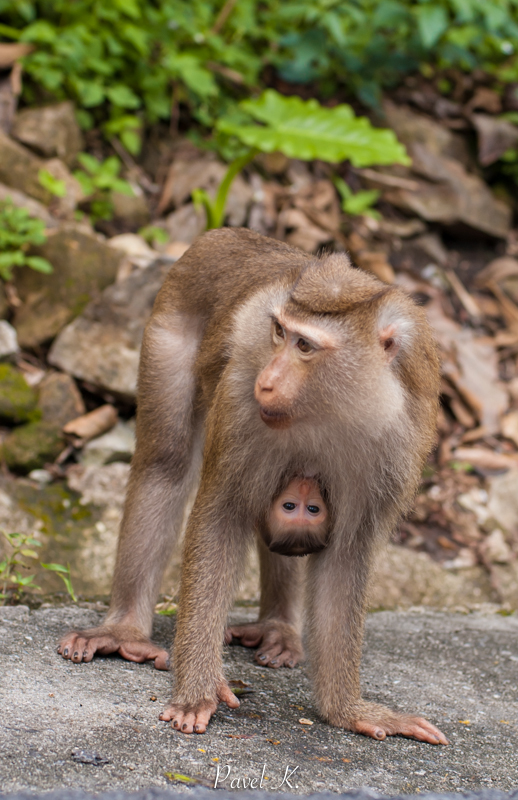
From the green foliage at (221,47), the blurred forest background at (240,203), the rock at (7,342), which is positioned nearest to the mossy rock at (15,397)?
the blurred forest background at (240,203)

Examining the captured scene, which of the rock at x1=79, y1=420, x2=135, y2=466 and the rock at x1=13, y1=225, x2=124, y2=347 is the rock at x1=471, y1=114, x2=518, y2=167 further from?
the rock at x1=79, y1=420, x2=135, y2=466

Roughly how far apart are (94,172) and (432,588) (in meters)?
4.52

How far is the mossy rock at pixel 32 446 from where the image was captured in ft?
18.9

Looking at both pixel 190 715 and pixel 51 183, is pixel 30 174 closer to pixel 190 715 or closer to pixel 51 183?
pixel 51 183

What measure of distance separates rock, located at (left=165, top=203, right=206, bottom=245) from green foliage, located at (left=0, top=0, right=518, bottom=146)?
0.79 m

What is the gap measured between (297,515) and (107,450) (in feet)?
9.85

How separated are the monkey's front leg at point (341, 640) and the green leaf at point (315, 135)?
379 cm

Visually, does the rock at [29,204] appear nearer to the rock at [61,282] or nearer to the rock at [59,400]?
the rock at [61,282]

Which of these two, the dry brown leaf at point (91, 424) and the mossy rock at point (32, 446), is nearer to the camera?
the mossy rock at point (32, 446)

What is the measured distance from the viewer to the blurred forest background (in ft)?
19.5

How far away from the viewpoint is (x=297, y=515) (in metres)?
3.19

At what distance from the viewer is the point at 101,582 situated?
17.4 ft

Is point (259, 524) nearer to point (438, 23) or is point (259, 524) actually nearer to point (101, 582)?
point (101, 582)

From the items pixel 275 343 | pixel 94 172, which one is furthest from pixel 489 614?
pixel 94 172
